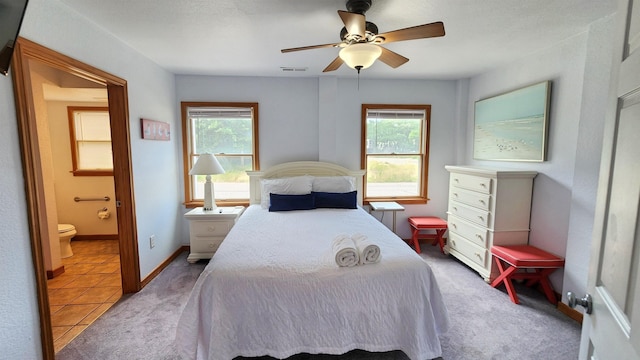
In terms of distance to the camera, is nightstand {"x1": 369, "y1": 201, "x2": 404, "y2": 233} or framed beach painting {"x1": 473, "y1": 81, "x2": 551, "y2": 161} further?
nightstand {"x1": 369, "y1": 201, "x2": 404, "y2": 233}

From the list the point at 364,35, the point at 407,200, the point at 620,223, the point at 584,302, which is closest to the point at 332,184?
the point at 407,200

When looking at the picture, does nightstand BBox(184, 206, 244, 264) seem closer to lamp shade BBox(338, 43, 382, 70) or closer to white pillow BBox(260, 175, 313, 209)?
white pillow BBox(260, 175, 313, 209)

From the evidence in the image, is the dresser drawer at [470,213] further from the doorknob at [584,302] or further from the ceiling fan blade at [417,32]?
the doorknob at [584,302]

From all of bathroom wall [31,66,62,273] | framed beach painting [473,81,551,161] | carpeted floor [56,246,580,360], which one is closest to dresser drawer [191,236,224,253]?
carpeted floor [56,246,580,360]

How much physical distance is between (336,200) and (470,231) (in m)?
1.59

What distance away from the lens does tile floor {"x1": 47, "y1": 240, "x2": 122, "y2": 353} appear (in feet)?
7.29

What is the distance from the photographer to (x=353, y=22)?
5.36 feet

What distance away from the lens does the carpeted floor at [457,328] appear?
6.31 ft

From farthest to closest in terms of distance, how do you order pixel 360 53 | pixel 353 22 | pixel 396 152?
pixel 396 152 → pixel 360 53 → pixel 353 22

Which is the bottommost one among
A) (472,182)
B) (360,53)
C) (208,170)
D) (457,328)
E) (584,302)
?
(457,328)

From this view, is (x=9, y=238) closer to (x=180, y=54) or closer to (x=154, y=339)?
(x=154, y=339)

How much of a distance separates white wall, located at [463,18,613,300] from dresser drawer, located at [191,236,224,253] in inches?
140

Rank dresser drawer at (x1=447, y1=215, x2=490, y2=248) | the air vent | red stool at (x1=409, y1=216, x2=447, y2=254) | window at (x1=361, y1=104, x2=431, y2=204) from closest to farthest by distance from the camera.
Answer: dresser drawer at (x1=447, y1=215, x2=490, y2=248) → the air vent → red stool at (x1=409, y1=216, x2=447, y2=254) → window at (x1=361, y1=104, x2=431, y2=204)

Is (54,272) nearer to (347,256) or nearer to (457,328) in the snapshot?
(347,256)
